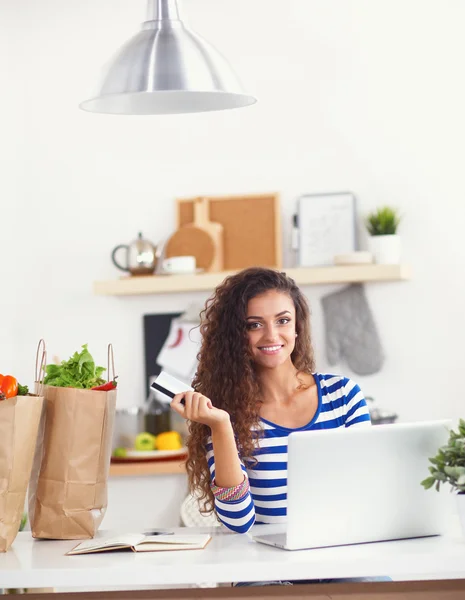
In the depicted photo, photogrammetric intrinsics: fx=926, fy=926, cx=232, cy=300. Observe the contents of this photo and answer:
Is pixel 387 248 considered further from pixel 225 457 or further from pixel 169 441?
pixel 225 457

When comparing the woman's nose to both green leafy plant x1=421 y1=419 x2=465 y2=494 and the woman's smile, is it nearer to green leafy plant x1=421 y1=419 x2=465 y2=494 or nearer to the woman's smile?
the woman's smile

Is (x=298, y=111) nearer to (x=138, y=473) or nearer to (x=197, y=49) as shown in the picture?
(x=138, y=473)

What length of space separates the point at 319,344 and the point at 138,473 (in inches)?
37.8

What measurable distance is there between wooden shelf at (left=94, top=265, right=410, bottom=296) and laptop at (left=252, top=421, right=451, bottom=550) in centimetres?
209

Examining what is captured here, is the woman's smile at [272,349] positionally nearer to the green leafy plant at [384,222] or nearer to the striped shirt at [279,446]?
the striped shirt at [279,446]

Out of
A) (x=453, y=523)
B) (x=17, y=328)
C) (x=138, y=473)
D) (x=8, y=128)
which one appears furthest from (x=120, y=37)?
(x=453, y=523)

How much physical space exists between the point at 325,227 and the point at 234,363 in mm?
1925

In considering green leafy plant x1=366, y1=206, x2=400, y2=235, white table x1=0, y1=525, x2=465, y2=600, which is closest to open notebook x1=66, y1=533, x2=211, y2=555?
white table x1=0, y1=525, x2=465, y2=600

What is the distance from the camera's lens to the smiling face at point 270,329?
85.0 inches

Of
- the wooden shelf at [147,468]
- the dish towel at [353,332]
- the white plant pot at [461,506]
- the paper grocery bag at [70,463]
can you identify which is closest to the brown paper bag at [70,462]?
the paper grocery bag at [70,463]

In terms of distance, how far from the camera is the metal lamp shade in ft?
6.50

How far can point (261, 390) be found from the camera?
2.21 meters

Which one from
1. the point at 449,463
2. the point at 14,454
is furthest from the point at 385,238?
the point at 14,454

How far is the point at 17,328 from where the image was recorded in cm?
433
